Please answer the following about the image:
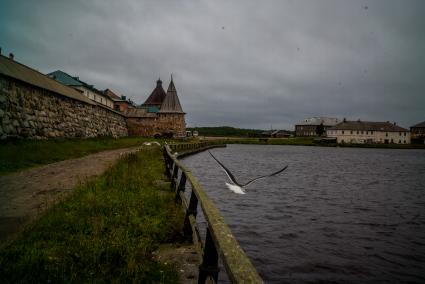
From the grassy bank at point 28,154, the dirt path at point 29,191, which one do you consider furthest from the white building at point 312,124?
the dirt path at point 29,191

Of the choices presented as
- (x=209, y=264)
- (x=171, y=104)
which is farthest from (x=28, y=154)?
(x=171, y=104)

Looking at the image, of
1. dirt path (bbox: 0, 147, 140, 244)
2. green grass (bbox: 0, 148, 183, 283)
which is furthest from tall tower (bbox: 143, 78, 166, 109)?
green grass (bbox: 0, 148, 183, 283)

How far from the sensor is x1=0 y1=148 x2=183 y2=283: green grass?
359 cm

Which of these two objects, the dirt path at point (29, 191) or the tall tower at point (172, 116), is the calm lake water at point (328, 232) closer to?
the dirt path at point (29, 191)

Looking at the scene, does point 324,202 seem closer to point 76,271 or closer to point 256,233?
point 256,233

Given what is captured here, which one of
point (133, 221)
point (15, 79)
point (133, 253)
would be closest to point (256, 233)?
point (133, 221)

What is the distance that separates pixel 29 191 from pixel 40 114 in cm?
1484

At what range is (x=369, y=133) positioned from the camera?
10325cm

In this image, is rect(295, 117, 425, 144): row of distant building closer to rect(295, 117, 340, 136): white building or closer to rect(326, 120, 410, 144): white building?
rect(326, 120, 410, 144): white building

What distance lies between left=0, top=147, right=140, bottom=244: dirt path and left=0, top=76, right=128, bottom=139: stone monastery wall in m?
7.25

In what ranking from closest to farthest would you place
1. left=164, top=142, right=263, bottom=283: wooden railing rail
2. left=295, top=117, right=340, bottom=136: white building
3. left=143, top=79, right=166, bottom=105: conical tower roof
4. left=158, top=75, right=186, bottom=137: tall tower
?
left=164, top=142, right=263, bottom=283: wooden railing rail, left=158, top=75, right=186, bottom=137: tall tower, left=143, top=79, right=166, bottom=105: conical tower roof, left=295, top=117, right=340, bottom=136: white building

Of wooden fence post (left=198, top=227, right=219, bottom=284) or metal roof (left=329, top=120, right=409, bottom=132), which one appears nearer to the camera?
wooden fence post (left=198, top=227, right=219, bottom=284)

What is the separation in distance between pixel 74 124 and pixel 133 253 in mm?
25132

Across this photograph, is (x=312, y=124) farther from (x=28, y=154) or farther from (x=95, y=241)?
(x=95, y=241)
